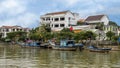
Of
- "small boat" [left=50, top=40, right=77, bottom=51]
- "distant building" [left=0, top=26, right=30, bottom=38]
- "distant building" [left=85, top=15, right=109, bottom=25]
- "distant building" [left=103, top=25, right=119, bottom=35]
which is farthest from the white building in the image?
"distant building" [left=0, top=26, right=30, bottom=38]

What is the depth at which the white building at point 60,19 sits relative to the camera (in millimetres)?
71562

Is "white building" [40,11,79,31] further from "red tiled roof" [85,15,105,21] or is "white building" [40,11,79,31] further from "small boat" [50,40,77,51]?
"small boat" [50,40,77,51]

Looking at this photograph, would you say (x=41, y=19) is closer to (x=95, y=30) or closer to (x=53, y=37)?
(x=53, y=37)

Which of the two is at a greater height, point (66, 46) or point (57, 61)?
point (66, 46)

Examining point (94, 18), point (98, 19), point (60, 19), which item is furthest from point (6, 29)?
point (98, 19)

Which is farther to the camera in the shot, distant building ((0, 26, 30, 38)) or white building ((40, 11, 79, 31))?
distant building ((0, 26, 30, 38))

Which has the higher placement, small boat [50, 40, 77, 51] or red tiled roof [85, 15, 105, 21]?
red tiled roof [85, 15, 105, 21]

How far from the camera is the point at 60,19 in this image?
72312mm

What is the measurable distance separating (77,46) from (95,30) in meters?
16.6

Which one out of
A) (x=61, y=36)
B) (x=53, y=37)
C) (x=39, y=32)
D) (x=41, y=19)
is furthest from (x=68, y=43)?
A: (x=41, y=19)

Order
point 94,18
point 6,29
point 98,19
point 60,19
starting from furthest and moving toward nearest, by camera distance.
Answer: point 6,29, point 60,19, point 94,18, point 98,19

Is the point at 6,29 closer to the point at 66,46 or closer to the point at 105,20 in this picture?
the point at 105,20

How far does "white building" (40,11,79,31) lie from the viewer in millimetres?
71562

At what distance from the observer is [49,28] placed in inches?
2847
